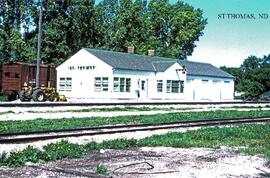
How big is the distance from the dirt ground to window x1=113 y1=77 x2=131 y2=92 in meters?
33.5

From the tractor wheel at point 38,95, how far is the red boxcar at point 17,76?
118 inches

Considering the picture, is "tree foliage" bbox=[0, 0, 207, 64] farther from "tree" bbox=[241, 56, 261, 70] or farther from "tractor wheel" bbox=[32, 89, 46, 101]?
"tree" bbox=[241, 56, 261, 70]

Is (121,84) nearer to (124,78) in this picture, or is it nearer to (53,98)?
(124,78)

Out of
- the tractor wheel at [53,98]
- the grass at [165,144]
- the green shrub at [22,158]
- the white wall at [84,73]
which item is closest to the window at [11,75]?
the tractor wheel at [53,98]

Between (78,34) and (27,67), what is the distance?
71.4 feet

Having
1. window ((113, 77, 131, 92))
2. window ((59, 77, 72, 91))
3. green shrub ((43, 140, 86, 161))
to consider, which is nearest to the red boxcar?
window ((113, 77, 131, 92))

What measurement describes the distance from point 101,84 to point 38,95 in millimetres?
9936

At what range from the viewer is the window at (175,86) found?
51.2 metres

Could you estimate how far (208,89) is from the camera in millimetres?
57625

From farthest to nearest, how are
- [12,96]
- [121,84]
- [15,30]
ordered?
1. [15,30]
2. [121,84]
3. [12,96]

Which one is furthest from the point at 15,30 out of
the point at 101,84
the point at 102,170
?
the point at 102,170

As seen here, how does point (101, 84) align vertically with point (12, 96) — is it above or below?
above

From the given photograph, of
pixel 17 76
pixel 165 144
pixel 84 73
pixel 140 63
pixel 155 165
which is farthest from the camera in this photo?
pixel 140 63

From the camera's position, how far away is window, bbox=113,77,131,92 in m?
45.4
